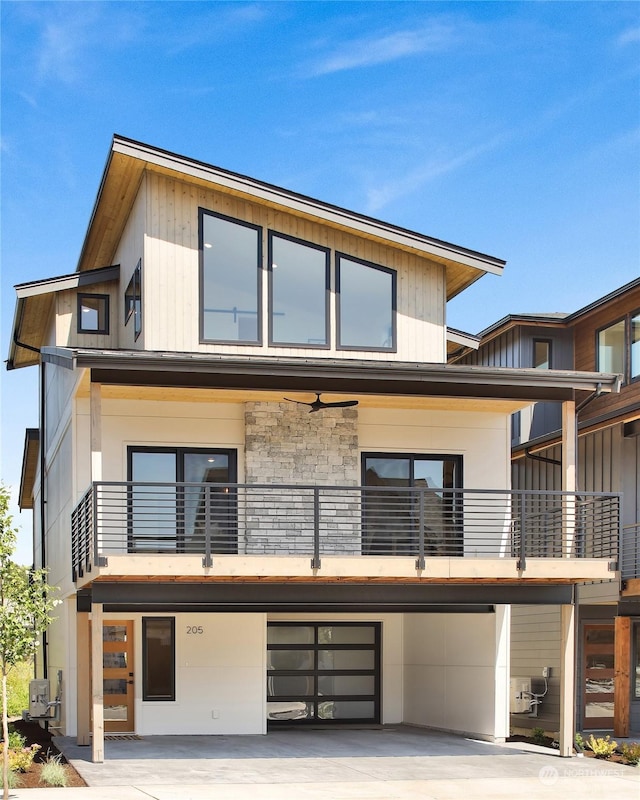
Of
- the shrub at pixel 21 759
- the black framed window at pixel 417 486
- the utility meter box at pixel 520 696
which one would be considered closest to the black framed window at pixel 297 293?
the black framed window at pixel 417 486

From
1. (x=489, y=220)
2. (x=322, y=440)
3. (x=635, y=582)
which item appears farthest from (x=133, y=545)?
(x=489, y=220)

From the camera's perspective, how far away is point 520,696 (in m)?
22.4

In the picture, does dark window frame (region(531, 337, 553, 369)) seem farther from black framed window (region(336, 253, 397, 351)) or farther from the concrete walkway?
the concrete walkway

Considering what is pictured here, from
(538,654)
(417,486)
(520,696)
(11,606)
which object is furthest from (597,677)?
(11,606)

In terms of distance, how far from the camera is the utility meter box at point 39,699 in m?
19.2

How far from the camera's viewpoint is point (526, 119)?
31266mm

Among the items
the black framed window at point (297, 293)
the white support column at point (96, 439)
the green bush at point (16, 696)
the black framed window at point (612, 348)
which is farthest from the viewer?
the green bush at point (16, 696)

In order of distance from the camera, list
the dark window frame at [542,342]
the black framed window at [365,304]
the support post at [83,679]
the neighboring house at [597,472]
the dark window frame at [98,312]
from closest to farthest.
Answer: the support post at [83,679] → the black framed window at [365,304] → the neighboring house at [597,472] → the dark window frame at [98,312] → the dark window frame at [542,342]

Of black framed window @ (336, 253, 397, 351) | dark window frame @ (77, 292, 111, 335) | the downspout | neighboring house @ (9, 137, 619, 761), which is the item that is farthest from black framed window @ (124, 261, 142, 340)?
the downspout

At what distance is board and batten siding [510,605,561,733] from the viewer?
847 inches

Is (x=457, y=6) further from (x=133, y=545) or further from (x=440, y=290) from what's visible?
(x=133, y=545)

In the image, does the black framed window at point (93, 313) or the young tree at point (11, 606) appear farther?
the black framed window at point (93, 313)

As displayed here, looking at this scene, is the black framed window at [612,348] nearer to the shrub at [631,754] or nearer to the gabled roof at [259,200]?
the gabled roof at [259,200]

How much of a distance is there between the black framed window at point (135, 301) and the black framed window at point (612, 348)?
9.86 metres
